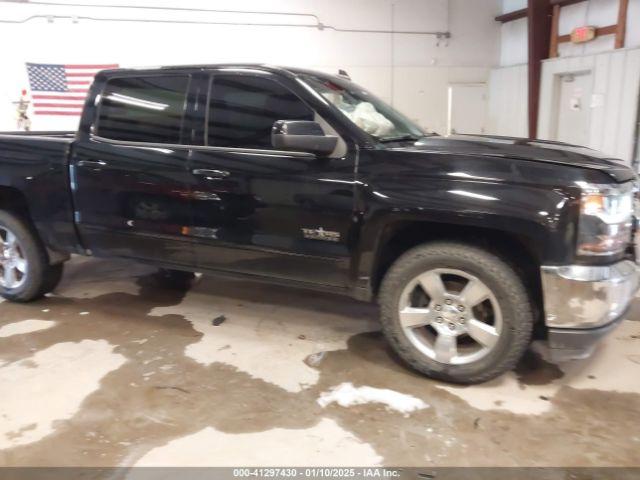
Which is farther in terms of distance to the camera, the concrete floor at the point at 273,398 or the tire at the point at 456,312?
the tire at the point at 456,312

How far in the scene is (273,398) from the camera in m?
2.61

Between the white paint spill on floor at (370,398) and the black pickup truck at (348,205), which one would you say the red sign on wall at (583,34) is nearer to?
the black pickup truck at (348,205)

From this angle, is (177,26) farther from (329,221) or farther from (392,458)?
(392,458)

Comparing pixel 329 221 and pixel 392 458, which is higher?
pixel 329 221

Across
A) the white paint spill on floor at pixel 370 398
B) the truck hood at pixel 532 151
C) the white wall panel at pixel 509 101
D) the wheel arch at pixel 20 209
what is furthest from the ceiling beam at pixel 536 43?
the wheel arch at pixel 20 209

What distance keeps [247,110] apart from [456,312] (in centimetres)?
173

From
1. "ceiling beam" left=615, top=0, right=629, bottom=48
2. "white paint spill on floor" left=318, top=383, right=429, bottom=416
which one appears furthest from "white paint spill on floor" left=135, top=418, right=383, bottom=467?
"ceiling beam" left=615, top=0, right=629, bottom=48

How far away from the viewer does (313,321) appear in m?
3.59

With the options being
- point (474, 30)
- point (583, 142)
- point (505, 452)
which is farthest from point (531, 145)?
point (474, 30)

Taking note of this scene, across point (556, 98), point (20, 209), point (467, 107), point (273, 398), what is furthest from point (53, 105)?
point (556, 98)

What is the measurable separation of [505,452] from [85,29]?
32.7 feet

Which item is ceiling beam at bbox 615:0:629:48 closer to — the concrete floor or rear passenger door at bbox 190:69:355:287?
the concrete floor

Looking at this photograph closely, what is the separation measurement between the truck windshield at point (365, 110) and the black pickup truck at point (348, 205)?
0.8 inches

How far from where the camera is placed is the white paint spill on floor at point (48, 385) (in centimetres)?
238
